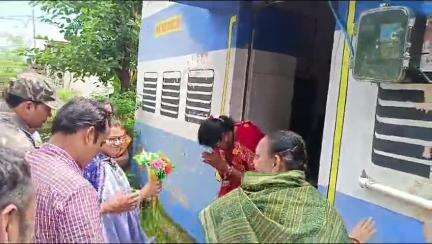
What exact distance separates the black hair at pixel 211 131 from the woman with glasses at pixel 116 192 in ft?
0.85

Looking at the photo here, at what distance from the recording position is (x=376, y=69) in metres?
1.38

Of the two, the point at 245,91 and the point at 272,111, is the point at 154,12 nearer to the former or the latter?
the point at 245,91

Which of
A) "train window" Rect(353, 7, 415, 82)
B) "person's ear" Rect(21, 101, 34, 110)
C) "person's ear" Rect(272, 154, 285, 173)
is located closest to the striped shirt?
"person's ear" Rect(21, 101, 34, 110)

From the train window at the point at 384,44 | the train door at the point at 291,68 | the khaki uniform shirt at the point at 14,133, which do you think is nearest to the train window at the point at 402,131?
the train window at the point at 384,44

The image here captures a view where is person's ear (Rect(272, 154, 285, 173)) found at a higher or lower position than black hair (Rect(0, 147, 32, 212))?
higher

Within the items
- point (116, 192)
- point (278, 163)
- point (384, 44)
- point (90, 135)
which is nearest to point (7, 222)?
point (90, 135)

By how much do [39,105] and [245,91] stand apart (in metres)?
0.84

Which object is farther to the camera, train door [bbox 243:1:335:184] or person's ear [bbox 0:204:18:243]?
train door [bbox 243:1:335:184]

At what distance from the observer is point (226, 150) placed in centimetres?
154

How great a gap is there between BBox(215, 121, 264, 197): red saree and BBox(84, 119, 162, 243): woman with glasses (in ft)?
1.09

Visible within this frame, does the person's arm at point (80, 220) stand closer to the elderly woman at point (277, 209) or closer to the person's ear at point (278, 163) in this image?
the elderly woman at point (277, 209)

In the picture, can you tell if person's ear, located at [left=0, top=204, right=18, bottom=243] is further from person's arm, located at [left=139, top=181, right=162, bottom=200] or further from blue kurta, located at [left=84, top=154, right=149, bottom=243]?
person's arm, located at [left=139, top=181, right=162, bottom=200]

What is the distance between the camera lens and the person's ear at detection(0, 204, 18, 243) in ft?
2.81

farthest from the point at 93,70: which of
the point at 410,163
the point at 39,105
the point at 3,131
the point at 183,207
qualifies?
the point at 410,163
